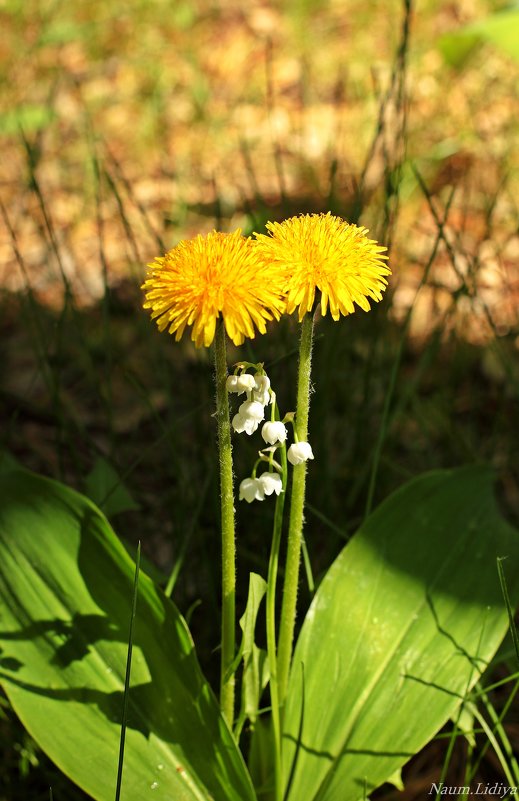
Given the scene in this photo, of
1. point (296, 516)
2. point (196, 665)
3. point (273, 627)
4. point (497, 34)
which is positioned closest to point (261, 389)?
point (296, 516)

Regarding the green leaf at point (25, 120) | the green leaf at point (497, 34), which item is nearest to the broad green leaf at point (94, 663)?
the green leaf at point (497, 34)

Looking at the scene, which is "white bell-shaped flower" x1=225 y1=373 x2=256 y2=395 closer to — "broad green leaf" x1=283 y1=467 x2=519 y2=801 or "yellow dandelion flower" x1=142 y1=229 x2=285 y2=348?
"yellow dandelion flower" x1=142 y1=229 x2=285 y2=348

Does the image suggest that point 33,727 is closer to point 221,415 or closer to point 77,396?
point 221,415

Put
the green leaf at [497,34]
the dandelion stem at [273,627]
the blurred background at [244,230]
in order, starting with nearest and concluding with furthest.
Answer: the dandelion stem at [273,627] → the blurred background at [244,230] → the green leaf at [497,34]

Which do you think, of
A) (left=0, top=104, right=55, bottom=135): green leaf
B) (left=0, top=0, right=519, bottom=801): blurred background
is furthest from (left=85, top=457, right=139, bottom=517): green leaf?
(left=0, top=104, right=55, bottom=135): green leaf

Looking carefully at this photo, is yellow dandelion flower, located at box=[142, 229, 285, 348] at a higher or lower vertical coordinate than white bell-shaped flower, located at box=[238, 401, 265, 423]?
higher

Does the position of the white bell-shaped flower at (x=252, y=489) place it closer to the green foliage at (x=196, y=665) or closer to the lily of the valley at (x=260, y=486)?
the lily of the valley at (x=260, y=486)

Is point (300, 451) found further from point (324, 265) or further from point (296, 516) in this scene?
point (324, 265)
